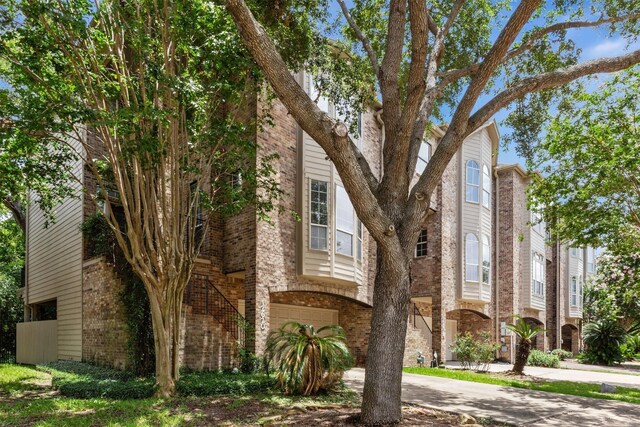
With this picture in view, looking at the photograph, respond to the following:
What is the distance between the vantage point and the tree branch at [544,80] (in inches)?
306

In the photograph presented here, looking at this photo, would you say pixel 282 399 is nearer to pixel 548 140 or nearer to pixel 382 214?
pixel 382 214

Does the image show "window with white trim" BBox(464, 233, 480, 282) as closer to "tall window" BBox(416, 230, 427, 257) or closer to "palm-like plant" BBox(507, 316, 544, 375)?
"tall window" BBox(416, 230, 427, 257)

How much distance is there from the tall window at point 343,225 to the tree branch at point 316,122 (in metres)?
7.75

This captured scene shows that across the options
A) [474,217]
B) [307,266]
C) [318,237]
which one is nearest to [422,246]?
[474,217]

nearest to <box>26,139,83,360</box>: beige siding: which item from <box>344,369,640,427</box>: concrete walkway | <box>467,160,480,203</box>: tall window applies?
<box>344,369,640,427</box>: concrete walkway

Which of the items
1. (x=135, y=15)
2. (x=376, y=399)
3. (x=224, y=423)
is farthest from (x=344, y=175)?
(x=135, y=15)

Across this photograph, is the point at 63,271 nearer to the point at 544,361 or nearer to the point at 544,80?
the point at 544,80

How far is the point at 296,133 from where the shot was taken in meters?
14.4

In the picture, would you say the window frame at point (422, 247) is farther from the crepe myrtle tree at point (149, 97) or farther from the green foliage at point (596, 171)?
the crepe myrtle tree at point (149, 97)

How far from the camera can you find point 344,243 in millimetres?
14836

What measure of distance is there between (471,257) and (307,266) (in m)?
10.3

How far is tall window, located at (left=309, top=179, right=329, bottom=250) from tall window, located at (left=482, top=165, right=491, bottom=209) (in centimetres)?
1088

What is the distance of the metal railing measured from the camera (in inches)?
502

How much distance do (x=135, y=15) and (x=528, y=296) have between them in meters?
23.4
